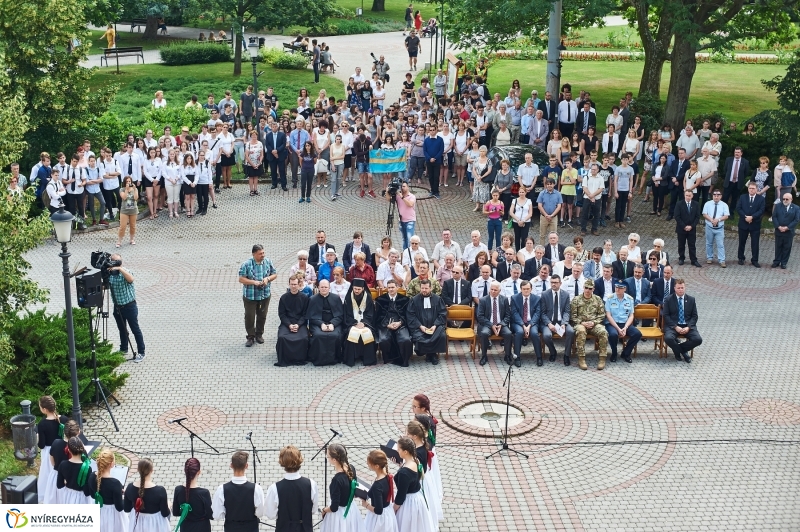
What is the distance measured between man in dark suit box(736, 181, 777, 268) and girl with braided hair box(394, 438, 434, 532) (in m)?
13.8

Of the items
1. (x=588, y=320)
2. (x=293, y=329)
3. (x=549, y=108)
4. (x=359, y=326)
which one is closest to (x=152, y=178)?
(x=293, y=329)

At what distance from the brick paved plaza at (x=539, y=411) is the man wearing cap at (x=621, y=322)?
0.96 feet

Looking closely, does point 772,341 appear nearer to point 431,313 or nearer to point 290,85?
point 431,313

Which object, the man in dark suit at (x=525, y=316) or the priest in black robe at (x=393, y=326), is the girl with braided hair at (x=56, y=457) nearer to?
the priest in black robe at (x=393, y=326)

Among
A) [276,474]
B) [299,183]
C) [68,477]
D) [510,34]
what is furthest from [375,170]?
[68,477]

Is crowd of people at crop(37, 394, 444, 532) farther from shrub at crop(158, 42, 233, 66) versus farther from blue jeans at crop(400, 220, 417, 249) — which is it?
shrub at crop(158, 42, 233, 66)

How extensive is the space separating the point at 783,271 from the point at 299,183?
1284 centimetres

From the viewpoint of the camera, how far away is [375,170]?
2673 cm

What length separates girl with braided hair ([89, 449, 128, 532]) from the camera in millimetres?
11172

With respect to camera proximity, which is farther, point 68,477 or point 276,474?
point 276,474

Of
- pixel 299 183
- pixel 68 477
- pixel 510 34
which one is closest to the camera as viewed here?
pixel 68 477

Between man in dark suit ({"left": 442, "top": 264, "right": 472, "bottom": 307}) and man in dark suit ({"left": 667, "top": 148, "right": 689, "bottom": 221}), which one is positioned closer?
man in dark suit ({"left": 442, "top": 264, "right": 472, "bottom": 307})

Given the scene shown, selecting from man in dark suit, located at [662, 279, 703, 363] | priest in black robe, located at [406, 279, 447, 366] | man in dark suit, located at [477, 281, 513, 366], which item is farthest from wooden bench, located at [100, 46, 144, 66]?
man in dark suit, located at [662, 279, 703, 363]

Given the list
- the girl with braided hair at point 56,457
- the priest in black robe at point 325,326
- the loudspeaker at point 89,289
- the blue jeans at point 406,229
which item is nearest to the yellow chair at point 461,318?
the priest in black robe at point 325,326
